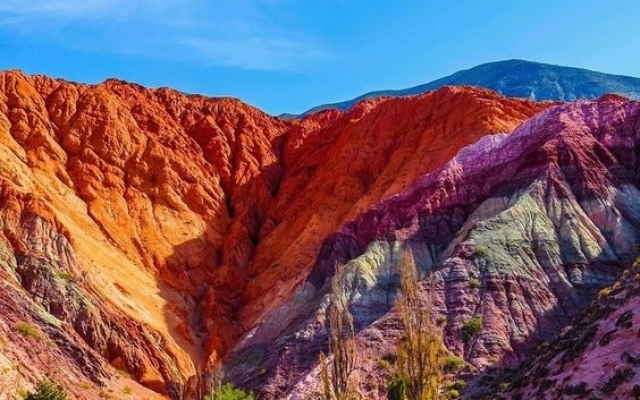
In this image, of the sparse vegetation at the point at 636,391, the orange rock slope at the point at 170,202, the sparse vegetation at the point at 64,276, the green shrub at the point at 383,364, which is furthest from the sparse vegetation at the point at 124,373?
the sparse vegetation at the point at 636,391

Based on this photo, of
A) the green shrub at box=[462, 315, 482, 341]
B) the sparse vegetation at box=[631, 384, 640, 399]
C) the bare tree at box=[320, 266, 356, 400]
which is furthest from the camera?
the green shrub at box=[462, 315, 482, 341]

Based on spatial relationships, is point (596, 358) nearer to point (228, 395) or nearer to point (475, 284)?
point (475, 284)

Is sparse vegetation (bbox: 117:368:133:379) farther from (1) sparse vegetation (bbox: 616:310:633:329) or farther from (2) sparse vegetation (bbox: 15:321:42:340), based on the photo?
(1) sparse vegetation (bbox: 616:310:633:329)

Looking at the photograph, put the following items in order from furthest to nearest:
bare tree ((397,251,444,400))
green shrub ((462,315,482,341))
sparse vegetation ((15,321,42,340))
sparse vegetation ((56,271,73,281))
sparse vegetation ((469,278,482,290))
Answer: sparse vegetation ((56,271,73,281)), sparse vegetation ((15,321,42,340)), sparse vegetation ((469,278,482,290)), green shrub ((462,315,482,341)), bare tree ((397,251,444,400))

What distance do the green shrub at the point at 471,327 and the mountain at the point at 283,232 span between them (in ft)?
2.35

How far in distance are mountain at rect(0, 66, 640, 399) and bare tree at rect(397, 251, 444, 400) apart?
26617mm

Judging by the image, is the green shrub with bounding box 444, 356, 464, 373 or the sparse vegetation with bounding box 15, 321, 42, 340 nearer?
the green shrub with bounding box 444, 356, 464, 373

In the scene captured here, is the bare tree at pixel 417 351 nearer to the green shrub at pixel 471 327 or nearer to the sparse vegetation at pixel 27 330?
the green shrub at pixel 471 327

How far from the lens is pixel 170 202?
95875 millimetres

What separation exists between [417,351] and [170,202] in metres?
76.7

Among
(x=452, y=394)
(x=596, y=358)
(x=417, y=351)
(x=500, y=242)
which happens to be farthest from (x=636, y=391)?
(x=500, y=242)

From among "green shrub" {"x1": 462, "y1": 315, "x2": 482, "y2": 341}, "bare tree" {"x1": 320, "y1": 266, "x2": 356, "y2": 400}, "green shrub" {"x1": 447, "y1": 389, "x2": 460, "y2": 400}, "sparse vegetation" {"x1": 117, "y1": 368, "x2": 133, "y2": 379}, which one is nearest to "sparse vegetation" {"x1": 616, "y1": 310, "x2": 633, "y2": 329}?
"bare tree" {"x1": 320, "y1": 266, "x2": 356, "y2": 400}

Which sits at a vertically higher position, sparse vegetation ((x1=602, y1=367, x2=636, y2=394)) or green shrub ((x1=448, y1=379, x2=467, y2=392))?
green shrub ((x1=448, y1=379, x2=467, y2=392))

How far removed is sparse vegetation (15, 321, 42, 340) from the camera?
5591 centimetres
